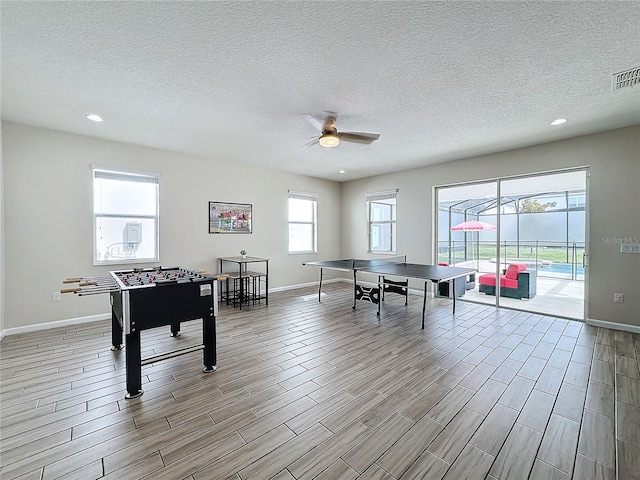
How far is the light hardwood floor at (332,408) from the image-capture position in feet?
5.19

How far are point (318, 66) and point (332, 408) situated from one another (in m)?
2.75

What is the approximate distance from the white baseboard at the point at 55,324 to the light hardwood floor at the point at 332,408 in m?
0.14

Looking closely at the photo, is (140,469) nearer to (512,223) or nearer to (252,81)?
(252,81)

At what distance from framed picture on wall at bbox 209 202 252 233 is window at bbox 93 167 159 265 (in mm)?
974

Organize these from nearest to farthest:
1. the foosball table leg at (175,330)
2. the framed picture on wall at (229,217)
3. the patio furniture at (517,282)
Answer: the foosball table leg at (175,330), the patio furniture at (517,282), the framed picture on wall at (229,217)

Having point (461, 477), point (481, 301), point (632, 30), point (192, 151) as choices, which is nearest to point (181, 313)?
point (461, 477)

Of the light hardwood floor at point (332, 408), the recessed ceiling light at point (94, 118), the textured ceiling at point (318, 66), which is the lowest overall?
the light hardwood floor at point (332, 408)

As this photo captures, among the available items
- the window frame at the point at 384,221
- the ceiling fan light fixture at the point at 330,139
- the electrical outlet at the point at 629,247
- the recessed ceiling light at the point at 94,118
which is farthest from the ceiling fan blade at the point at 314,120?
the electrical outlet at the point at 629,247

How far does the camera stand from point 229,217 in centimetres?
557

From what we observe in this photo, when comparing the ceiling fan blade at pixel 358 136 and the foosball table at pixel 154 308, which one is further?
the ceiling fan blade at pixel 358 136

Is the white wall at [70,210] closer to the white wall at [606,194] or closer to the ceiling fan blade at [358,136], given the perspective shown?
the ceiling fan blade at [358,136]

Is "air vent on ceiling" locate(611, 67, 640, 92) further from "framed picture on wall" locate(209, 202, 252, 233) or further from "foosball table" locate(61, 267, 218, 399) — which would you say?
"framed picture on wall" locate(209, 202, 252, 233)

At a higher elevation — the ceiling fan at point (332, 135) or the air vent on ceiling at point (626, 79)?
the air vent on ceiling at point (626, 79)

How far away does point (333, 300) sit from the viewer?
549cm
